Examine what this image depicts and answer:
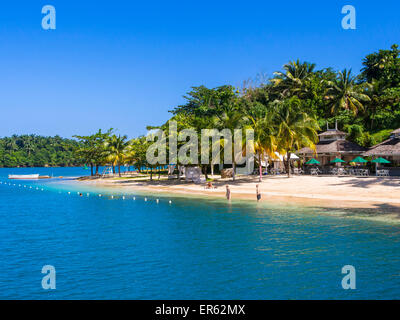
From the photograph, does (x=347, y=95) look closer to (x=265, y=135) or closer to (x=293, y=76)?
(x=293, y=76)

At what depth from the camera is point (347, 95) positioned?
230 ft

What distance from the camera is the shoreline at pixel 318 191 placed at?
32969mm

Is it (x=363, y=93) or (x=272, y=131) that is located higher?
(x=363, y=93)

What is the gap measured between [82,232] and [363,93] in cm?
6347

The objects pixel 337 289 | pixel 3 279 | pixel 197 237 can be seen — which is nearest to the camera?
pixel 337 289

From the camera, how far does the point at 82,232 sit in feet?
81.3

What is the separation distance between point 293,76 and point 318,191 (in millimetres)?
46426

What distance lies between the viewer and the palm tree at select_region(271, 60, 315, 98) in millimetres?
78625

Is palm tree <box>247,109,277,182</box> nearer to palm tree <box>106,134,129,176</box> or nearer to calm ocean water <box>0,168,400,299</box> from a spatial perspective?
calm ocean water <box>0,168,400,299</box>

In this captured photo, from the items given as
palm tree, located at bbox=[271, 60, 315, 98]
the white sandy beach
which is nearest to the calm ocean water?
the white sandy beach

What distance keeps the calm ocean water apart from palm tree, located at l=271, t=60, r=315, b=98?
5255 cm

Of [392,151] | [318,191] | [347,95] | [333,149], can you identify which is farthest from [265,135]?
[347,95]
